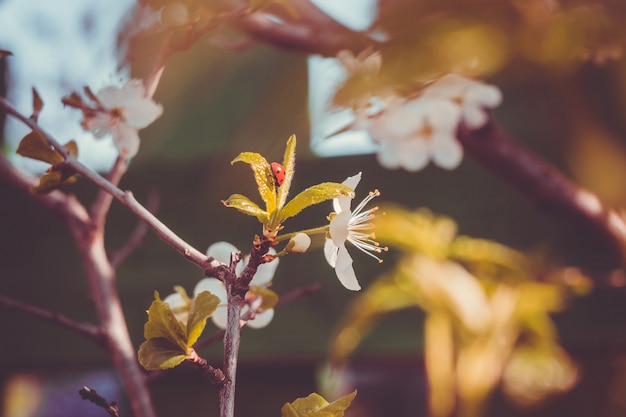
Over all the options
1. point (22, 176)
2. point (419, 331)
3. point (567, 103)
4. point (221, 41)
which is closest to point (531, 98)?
point (567, 103)

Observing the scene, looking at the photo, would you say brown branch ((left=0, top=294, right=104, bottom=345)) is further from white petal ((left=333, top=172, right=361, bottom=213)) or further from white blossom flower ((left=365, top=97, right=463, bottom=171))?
white blossom flower ((left=365, top=97, right=463, bottom=171))

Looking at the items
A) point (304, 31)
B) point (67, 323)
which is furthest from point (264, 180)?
point (304, 31)

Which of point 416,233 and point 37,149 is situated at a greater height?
point 37,149

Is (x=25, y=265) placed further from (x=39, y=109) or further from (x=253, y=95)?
(x=39, y=109)

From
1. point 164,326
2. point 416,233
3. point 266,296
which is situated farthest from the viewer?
point 416,233

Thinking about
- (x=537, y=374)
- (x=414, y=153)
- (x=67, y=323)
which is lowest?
(x=537, y=374)

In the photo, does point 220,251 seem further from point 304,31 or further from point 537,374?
point 537,374

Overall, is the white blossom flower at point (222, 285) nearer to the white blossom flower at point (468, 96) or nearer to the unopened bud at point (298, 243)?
the unopened bud at point (298, 243)
